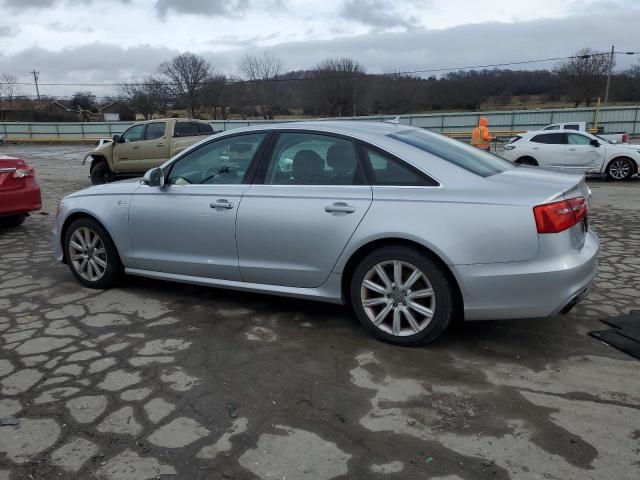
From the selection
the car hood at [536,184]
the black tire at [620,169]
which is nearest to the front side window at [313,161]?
the car hood at [536,184]

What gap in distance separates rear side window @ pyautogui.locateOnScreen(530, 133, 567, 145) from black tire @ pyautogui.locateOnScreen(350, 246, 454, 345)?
1341cm

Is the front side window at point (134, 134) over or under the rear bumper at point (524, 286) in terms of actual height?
over

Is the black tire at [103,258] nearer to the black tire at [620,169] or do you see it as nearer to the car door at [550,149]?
the car door at [550,149]

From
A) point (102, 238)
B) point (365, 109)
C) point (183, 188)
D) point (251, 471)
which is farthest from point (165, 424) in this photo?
point (365, 109)

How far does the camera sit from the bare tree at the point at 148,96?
5972cm

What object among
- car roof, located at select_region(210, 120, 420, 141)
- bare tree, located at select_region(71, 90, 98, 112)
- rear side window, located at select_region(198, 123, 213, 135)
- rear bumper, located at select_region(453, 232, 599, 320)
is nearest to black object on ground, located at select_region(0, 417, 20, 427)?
car roof, located at select_region(210, 120, 420, 141)

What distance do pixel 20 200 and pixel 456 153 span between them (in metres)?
6.38

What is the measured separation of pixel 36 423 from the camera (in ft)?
9.75

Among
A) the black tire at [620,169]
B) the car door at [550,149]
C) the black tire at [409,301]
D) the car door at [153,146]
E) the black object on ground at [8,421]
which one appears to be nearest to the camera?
the black object on ground at [8,421]

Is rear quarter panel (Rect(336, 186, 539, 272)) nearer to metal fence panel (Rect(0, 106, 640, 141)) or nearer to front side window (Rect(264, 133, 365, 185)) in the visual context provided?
front side window (Rect(264, 133, 365, 185))

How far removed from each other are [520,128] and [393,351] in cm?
3584

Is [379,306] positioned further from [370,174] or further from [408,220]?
[370,174]

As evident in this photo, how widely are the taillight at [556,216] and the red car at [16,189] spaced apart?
708 cm

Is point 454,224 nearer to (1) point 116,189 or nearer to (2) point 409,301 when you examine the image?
(2) point 409,301
